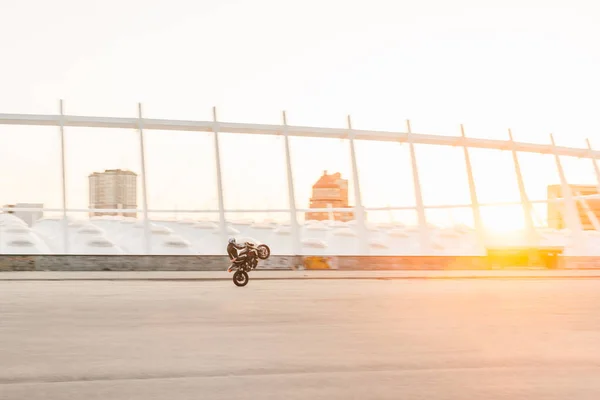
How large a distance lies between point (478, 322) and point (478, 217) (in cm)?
1177

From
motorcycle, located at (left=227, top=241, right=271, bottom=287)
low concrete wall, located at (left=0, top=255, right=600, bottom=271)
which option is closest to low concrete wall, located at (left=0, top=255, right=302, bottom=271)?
low concrete wall, located at (left=0, top=255, right=600, bottom=271)

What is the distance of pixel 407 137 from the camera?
1953 centimetres

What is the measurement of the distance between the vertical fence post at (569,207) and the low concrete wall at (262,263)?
0.77 metres

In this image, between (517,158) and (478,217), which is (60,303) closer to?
(478,217)

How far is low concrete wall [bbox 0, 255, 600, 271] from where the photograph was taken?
57.6ft

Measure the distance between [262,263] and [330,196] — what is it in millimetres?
2471

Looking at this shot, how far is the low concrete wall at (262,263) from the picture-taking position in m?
17.5

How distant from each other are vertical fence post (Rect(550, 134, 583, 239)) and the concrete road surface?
9065 mm

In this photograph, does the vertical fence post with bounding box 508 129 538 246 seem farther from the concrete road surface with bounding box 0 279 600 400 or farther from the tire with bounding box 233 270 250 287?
the tire with bounding box 233 270 250 287

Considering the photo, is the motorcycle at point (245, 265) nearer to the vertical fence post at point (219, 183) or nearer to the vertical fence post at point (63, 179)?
the vertical fence post at point (219, 183)

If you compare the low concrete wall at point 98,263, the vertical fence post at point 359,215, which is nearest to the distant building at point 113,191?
the low concrete wall at point 98,263

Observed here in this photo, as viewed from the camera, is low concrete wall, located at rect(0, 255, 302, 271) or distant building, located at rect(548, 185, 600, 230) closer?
low concrete wall, located at rect(0, 255, 302, 271)

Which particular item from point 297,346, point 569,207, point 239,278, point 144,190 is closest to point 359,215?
point 144,190

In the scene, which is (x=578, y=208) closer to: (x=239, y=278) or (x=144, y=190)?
(x=239, y=278)
